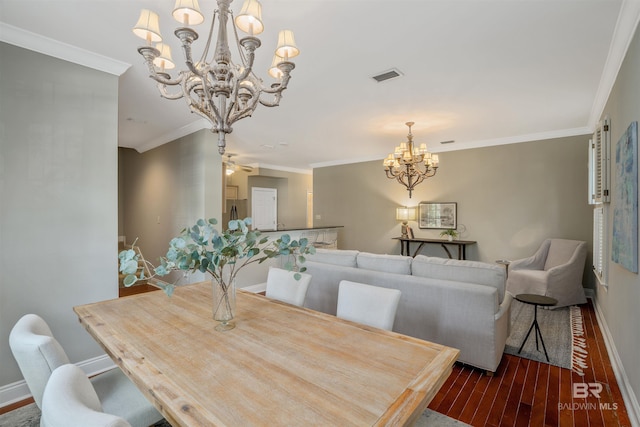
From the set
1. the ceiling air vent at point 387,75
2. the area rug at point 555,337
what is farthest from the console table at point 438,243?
the ceiling air vent at point 387,75

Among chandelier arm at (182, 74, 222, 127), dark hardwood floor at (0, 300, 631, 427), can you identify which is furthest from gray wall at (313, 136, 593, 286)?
chandelier arm at (182, 74, 222, 127)

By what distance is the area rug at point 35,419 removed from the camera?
192 centimetres

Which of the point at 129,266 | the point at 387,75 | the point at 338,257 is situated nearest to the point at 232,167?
the point at 338,257

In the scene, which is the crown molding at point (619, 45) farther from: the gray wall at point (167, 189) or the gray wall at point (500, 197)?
the gray wall at point (167, 189)

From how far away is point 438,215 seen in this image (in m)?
6.11

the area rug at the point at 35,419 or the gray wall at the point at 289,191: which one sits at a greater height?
the gray wall at the point at 289,191

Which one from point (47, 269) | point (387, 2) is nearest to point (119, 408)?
point (47, 269)

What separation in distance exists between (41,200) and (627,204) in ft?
14.4

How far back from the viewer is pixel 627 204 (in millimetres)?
2104

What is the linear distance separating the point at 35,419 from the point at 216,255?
1939mm

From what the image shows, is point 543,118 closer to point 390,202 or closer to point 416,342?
point 390,202

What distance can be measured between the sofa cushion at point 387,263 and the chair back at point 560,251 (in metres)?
3.12

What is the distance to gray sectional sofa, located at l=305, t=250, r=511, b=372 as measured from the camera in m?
2.41

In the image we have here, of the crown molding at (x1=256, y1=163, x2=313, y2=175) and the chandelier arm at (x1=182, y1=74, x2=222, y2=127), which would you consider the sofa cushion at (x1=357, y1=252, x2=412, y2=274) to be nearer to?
the chandelier arm at (x1=182, y1=74, x2=222, y2=127)
